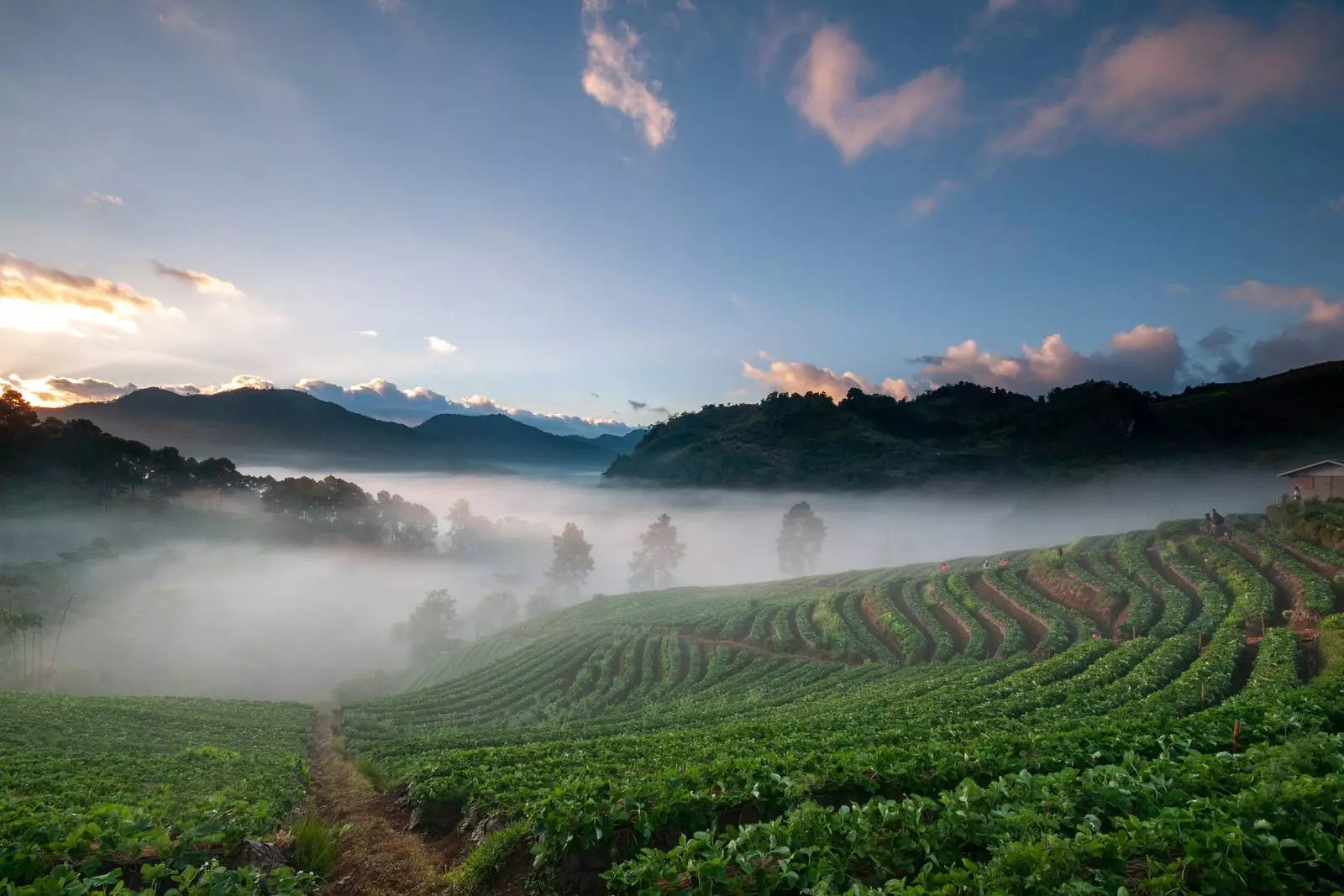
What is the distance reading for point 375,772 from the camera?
76.4 feet

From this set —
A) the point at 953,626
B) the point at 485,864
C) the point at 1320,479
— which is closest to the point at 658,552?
the point at 953,626

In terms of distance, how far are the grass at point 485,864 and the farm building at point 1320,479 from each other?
76208 millimetres

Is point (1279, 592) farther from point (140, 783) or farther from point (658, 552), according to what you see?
point (658, 552)

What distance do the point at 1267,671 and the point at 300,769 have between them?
128ft

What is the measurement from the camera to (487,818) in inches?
510

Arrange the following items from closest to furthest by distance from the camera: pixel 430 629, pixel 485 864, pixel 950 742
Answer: pixel 485 864, pixel 950 742, pixel 430 629

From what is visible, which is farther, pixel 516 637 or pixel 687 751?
pixel 516 637

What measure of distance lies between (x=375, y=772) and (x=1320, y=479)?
280 ft

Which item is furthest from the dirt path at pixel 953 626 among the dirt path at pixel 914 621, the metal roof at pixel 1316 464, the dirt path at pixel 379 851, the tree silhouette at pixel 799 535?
the tree silhouette at pixel 799 535

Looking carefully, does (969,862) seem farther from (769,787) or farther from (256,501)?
(256,501)

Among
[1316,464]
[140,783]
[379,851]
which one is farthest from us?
[1316,464]

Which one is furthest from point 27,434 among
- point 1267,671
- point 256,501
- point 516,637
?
point 1267,671

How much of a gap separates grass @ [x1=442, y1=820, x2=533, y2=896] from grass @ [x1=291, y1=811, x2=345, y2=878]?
212 cm

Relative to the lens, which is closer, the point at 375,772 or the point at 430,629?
the point at 375,772
